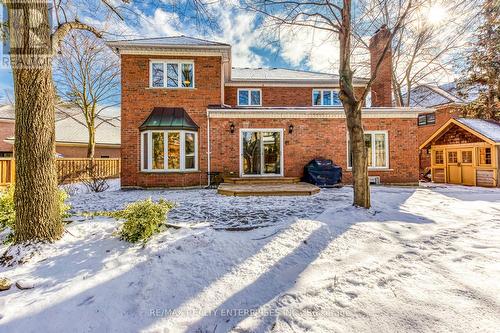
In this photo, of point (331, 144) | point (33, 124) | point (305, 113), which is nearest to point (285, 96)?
point (305, 113)

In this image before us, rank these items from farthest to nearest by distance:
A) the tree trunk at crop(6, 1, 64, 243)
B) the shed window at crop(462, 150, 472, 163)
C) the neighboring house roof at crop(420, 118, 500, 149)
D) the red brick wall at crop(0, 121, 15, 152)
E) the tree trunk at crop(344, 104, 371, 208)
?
the red brick wall at crop(0, 121, 15, 152), the shed window at crop(462, 150, 472, 163), the neighboring house roof at crop(420, 118, 500, 149), the tree trunk at crop(344, 104, 371, 208), the tree trunk at crop(6, 1, 64, 243)

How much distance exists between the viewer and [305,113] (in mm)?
10773

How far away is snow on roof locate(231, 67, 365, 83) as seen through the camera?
14.6m

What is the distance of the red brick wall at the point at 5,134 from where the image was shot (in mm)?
19266

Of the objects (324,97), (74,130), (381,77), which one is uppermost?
(381,77)

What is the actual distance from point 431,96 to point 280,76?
50.5ft

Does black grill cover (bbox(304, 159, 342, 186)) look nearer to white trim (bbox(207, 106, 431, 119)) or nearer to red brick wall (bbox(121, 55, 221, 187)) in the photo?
white trim (bbox(207, 106, 431, 119))

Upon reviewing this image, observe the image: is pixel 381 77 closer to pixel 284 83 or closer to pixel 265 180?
pixel 284 83

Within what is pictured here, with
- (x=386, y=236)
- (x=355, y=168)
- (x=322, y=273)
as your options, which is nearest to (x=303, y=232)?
(x=322, y=273)

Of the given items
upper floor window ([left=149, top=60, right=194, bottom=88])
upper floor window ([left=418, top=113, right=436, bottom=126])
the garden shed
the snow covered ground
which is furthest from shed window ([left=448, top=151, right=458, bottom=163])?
upper floor window ([left=149, top=60, right=194, bottom=88])

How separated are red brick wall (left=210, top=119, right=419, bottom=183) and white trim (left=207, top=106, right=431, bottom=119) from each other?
0.63ft

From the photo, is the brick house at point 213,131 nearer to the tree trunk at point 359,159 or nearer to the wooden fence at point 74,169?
the wooden fence at point 74,169

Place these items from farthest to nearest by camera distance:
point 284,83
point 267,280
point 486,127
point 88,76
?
1. point 88,76
2. point 284,83
3. point 486,127
4. point 267,280

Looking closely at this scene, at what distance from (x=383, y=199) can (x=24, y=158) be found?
867cm
